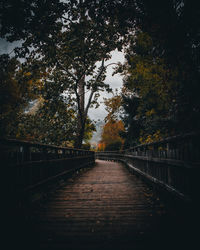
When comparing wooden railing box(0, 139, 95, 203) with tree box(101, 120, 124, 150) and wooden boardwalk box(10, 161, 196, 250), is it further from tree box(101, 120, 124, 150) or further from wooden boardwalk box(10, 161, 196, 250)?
tree box(101, 120, 124, 150)

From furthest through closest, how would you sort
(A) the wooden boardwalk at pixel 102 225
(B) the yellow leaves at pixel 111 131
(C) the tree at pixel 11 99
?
(B) the yellow leaves at pixel 111 131
(C) the tree at pixel 11 99
(A) the wooden boardwalk at pixel 102 225

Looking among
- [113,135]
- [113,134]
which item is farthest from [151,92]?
[113,135]

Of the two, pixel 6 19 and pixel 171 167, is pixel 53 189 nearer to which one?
pixel 171 167

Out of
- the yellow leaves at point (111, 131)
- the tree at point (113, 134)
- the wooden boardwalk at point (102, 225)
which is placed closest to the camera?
the wooden boardwalk at point (102, 225)

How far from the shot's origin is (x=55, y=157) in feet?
18.8

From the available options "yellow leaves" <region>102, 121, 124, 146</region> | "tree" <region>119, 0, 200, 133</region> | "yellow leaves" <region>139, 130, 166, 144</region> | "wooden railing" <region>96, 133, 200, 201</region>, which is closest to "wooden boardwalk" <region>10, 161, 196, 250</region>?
"wooden railing" <region>96, 133, 200, 201</region>

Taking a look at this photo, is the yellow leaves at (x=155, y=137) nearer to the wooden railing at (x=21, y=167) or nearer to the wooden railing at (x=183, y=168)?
the wooden railing at (x=183, y=168)

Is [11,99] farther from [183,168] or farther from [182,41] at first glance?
[183,168]

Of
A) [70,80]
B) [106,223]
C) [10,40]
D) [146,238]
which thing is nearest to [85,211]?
[106,223]

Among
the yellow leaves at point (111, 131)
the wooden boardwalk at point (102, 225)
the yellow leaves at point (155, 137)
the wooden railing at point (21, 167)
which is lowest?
the wooden boardwalk at point (102, 225)

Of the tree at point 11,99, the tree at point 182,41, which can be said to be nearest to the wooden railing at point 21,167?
the tree at point 182,41

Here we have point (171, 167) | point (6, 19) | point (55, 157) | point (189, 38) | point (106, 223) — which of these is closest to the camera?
point (106, 223)

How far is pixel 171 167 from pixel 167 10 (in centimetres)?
478

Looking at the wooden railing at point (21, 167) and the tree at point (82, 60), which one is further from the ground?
the tree at point (82, 60)
